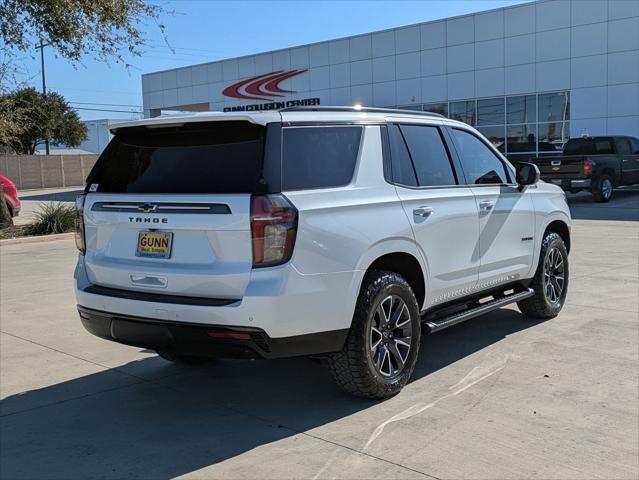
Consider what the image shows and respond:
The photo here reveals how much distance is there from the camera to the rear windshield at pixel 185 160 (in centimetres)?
414

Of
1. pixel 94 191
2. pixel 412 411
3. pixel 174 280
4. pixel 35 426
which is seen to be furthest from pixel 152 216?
pixel 412 411

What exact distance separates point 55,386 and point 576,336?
179 inches

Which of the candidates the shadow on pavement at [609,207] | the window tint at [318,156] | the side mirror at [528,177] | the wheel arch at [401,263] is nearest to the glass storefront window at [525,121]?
the shadow on pavement at [609,207]

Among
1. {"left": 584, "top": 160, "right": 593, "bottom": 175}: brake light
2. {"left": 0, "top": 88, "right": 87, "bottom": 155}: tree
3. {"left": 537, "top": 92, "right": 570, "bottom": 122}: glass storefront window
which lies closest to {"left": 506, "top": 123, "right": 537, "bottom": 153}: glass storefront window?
{"left": 537, "top": 92, "right": 570, "bottom": 122}: glass storefront window

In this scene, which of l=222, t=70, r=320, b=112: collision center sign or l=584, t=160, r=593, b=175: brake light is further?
l=222, t=70, r=320, b=112: collision center sign

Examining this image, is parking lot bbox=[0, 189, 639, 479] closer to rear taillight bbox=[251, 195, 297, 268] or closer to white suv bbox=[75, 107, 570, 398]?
white suv bbox=[75, 107, 570, 398]

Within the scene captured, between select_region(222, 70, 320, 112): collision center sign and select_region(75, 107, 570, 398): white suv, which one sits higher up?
select_region(222, 70, 320, 112): collision center sign

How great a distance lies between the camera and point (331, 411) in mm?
4566

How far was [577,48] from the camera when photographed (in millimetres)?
27219

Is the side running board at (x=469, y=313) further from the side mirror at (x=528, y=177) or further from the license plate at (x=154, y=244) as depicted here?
the license plate at (x=154, y=244)

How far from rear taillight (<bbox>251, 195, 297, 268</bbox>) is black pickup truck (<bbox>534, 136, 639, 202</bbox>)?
17.9 metres

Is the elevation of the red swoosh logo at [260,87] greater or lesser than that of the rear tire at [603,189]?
greater

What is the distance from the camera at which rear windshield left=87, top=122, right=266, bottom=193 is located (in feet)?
13.6

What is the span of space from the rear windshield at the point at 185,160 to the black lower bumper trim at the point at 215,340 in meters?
0.85
